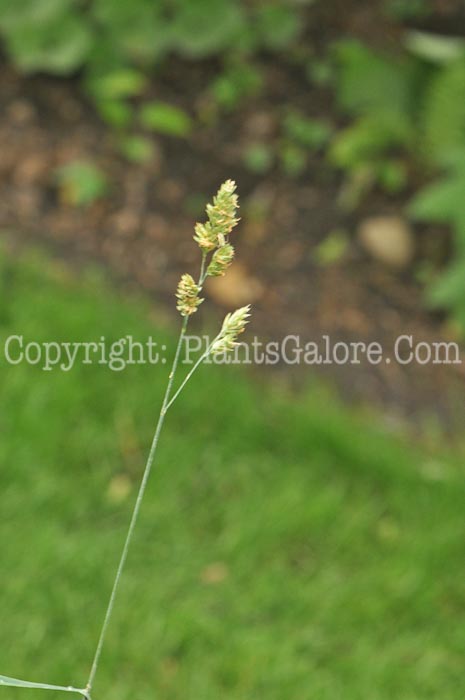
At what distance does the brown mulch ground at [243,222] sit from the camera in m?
3.12

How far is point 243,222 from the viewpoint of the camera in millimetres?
3365

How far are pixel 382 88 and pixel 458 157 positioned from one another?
0.57 meters

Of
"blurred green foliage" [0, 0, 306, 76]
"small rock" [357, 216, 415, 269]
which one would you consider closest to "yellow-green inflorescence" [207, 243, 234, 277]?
"small rock" [357, 216, 415, 269]

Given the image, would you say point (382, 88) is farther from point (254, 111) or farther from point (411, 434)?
point (411, 434)

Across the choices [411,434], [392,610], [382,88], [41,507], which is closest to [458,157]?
[382,88]

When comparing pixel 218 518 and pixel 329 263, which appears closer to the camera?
pixel 218 518

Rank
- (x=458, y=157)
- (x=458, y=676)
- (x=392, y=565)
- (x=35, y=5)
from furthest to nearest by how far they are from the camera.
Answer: (x=35, y=5)
(x=458, y=157)
(x=392, y=565)
(x=458, y=676)

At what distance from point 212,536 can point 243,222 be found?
1371 mm

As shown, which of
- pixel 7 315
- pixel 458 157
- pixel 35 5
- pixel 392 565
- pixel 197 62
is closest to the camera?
pixel 392 565

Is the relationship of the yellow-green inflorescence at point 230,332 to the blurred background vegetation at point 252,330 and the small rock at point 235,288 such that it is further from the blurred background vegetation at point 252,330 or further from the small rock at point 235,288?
the small rock at point 235,288

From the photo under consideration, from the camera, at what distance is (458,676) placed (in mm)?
2229

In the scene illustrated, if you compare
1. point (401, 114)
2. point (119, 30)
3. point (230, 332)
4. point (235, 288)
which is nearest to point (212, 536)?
point (235, 288)

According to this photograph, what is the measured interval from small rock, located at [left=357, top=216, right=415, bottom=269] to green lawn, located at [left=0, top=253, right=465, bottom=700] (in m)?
0.81

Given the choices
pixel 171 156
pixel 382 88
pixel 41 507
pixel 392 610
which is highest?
pixel 382 88
